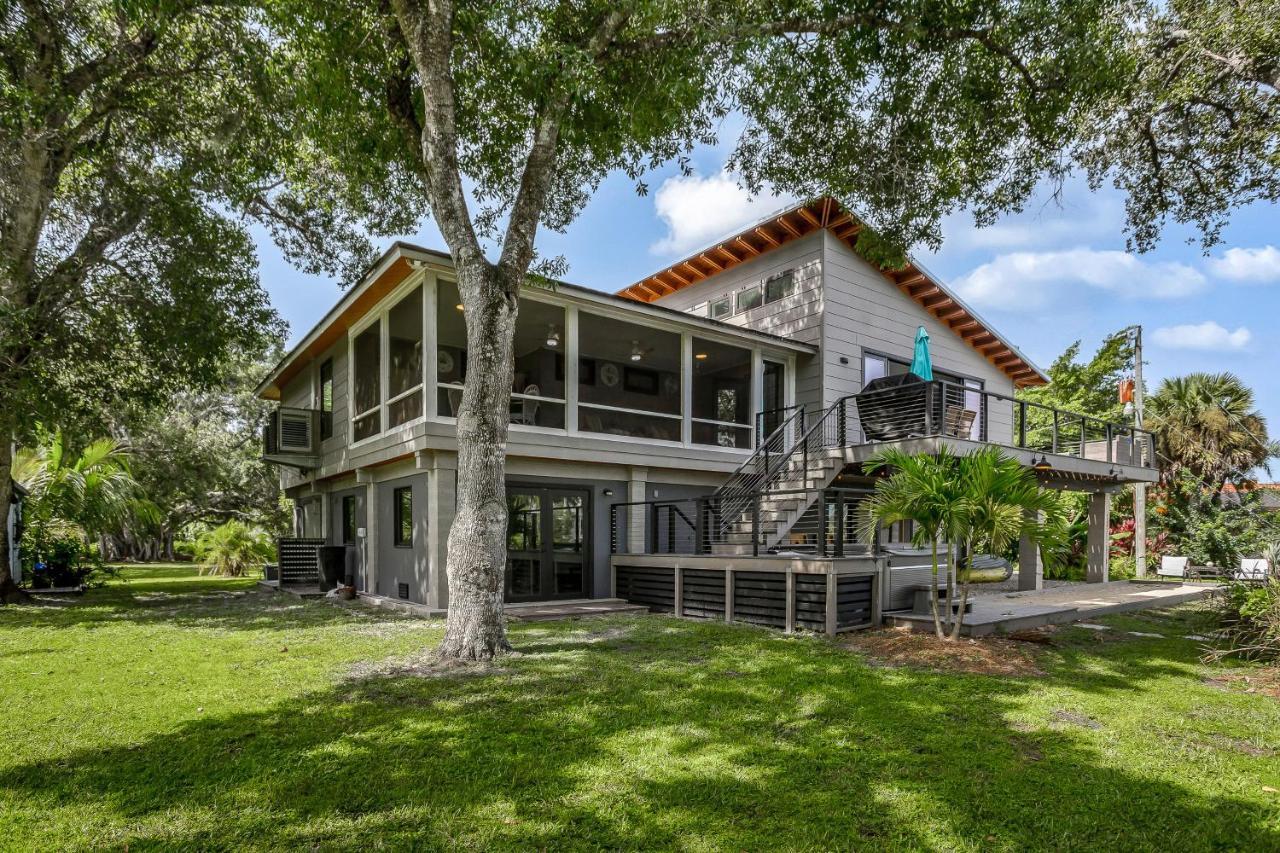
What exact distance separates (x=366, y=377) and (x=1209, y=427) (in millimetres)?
21837

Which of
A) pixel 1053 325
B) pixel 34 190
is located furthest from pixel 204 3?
pixel 1053 325

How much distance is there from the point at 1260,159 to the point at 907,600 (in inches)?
300

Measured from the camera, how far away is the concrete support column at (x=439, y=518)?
31.4 feet

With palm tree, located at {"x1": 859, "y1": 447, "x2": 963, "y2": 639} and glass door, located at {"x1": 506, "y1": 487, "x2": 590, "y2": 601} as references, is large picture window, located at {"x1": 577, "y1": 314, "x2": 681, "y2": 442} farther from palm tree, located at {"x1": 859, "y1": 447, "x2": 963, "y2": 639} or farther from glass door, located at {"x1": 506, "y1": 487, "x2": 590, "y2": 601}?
palm tree, located at {"x1": 859, "y1": 447, "x2": 963, "y2": 639}

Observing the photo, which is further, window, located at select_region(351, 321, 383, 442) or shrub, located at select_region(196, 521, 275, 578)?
shrub, located at select_region(196, 521, 275, 578)

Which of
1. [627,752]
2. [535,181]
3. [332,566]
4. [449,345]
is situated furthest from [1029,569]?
[332,566]

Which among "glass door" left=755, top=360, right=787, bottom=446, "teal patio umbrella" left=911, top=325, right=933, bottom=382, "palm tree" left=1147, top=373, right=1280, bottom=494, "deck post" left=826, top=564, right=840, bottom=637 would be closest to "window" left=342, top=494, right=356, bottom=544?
"glass door" left=755, top=360, right=787, bottom=446

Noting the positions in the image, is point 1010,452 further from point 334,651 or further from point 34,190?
point 34,190

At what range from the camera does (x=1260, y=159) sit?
30.0ft

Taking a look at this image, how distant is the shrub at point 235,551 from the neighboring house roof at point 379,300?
640 cm

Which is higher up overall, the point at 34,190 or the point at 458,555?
the point at 34,190

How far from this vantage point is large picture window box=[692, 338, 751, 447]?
1377cm

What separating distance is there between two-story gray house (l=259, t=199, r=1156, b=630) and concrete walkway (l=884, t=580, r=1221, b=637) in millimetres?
708

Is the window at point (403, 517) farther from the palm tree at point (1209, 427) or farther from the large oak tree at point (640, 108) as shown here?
the palm tree at point (1209, 427)
